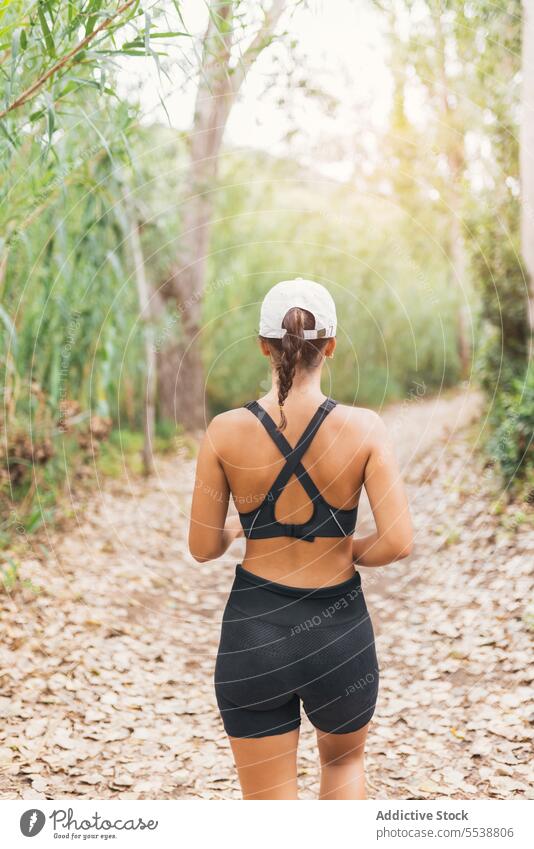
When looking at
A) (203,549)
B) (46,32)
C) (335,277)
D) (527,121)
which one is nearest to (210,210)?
(335,277)

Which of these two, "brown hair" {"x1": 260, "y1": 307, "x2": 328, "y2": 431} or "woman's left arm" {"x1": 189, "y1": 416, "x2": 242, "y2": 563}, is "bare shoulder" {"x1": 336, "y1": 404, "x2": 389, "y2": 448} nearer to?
"brown hair" {"x1": 260, "y1": 307, "x2": 328, "y2": 431}

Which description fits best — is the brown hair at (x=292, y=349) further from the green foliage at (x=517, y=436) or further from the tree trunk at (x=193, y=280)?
the tree trunk at (x=193, y=280)

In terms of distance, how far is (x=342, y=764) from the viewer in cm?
181

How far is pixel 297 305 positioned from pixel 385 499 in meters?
0.45

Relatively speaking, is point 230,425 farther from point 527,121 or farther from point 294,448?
point 527,121

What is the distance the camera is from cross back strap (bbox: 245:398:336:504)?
1.61 m

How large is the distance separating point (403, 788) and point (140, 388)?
5.28 meters

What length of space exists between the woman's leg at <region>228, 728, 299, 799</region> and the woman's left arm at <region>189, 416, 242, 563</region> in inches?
16.8

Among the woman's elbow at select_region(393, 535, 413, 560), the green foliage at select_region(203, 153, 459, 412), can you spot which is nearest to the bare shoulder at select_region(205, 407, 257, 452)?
the woman's elbow at select_region(393, 535, 413, 560)

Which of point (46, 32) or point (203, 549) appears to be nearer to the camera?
point (203, 549)

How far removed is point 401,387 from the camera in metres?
11.0
